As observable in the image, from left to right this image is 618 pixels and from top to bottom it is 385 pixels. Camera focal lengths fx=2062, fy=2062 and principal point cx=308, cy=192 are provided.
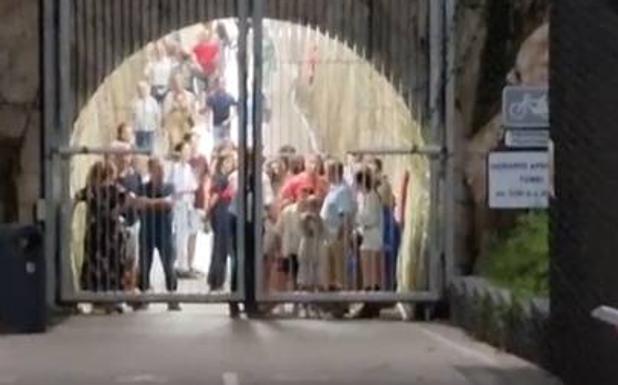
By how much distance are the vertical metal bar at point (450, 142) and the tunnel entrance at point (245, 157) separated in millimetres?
23

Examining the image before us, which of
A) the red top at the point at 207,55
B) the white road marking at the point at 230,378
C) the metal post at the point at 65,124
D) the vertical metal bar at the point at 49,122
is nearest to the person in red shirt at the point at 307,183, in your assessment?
the red top at the point at 207,55

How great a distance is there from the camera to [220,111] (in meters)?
21.4

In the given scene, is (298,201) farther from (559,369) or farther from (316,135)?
(559,369)

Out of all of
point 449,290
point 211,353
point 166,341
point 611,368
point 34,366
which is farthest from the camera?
point 449,290

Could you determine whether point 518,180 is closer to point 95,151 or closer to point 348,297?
point 348,297

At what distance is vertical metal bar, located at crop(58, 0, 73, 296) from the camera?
2128 cm

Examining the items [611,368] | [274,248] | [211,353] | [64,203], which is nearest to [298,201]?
[274,248]

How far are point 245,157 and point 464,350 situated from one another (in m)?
4.53

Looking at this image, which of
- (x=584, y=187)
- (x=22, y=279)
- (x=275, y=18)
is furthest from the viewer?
(x=275, y=18)

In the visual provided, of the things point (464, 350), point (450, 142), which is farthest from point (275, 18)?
point (464, 350)

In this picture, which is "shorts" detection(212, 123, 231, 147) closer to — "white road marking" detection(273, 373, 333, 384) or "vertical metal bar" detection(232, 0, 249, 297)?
"vertical metal bar" detection(232, 0, 249, 297)

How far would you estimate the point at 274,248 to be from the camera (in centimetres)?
2145

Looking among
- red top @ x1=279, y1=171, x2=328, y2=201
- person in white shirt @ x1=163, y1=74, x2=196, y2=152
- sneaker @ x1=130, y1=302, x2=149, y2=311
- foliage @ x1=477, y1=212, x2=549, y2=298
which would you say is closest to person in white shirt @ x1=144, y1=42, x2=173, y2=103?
person in white shirt @ x1=163, y1=74, x2=196, y2=152

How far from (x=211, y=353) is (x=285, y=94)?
4.73 m
